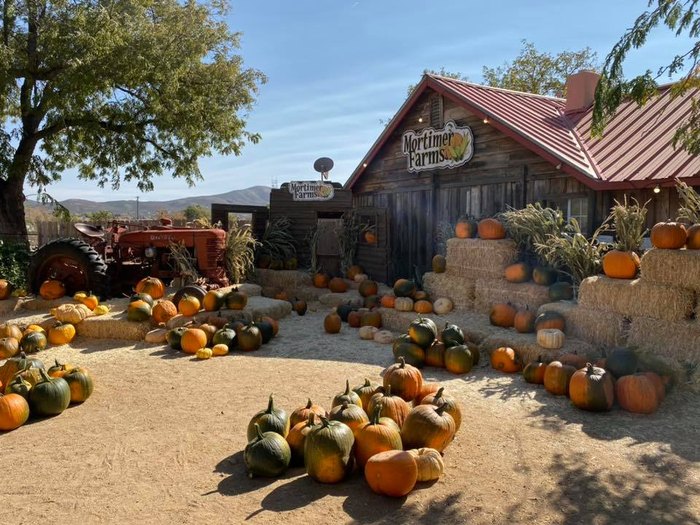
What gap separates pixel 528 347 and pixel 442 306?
2593 millimetres

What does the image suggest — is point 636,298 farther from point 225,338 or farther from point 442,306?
point 225,338

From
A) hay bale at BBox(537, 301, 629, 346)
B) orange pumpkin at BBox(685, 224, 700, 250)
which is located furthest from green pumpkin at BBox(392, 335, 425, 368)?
orange pumpkin at BBox(685, 224, 700, 250)

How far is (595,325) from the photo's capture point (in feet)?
21.9

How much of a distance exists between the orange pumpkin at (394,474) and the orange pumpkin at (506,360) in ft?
11.0

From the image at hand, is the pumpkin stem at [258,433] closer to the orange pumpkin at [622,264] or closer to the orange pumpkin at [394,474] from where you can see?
the orange pumpkin at [394,474]

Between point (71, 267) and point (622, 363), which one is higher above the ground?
point (71, 267)

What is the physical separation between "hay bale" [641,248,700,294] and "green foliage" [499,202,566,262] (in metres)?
1.96

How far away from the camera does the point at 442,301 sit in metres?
9.33

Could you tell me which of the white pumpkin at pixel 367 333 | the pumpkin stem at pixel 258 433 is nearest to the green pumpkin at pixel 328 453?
the pumpkin stem at pixel 258 433

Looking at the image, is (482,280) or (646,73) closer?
(646,73)

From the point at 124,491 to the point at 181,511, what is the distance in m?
0.55

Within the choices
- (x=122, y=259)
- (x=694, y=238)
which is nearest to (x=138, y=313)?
(x=122, y=259)

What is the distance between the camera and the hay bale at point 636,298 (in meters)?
5.98

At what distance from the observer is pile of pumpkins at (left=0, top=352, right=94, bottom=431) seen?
16.0 ft
